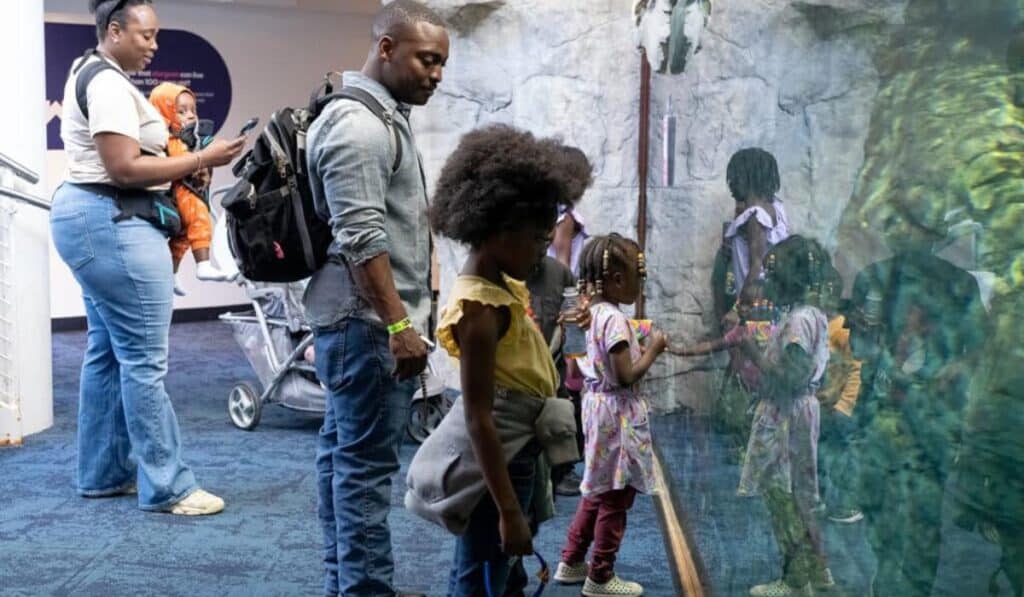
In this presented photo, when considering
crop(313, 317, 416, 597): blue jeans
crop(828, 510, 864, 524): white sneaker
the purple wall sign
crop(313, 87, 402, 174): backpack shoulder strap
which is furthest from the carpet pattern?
the purple wall sign

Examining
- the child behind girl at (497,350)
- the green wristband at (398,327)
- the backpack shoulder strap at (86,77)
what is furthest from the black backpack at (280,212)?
the backpack shoulder strap at (86,77)

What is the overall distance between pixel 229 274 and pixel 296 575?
124 inches

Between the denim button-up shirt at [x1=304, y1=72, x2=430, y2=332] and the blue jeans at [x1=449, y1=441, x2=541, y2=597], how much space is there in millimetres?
610

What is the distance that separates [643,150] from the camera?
6.51m

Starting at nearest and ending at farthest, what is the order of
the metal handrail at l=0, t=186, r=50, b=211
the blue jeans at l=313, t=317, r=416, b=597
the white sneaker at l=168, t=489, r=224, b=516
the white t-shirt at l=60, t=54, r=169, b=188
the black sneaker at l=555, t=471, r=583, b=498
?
the blue jeans at l=313, t=317, r=416, b=597, the white t-shirt at l=60, t=54, r=169, b=188, the white sneaker at l=168, t=489, r=224, b=516, the black sneaker at l=555, t=471, r=583, b=498, the metal handrail at l=0, t=186, r=50, b=211

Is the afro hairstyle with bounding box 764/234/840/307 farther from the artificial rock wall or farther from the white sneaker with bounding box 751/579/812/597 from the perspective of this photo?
the white sneaker with bounding box 751/579/812/597

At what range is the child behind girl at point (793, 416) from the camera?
1803 millimetres

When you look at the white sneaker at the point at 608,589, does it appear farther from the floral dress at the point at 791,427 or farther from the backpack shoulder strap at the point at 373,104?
the backpack shoulder strap at the point at 373,104

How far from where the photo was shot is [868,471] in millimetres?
1454

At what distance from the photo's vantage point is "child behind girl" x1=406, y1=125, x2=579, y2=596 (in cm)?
231

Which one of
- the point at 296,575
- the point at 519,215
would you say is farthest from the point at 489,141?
the point at 296,575

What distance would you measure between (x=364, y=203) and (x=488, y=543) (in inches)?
32.0

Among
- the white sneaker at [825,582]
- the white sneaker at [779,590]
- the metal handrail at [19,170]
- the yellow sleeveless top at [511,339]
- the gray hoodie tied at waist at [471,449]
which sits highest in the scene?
the metal handrail at [19,170]

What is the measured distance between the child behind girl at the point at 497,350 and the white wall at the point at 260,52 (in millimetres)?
9182
